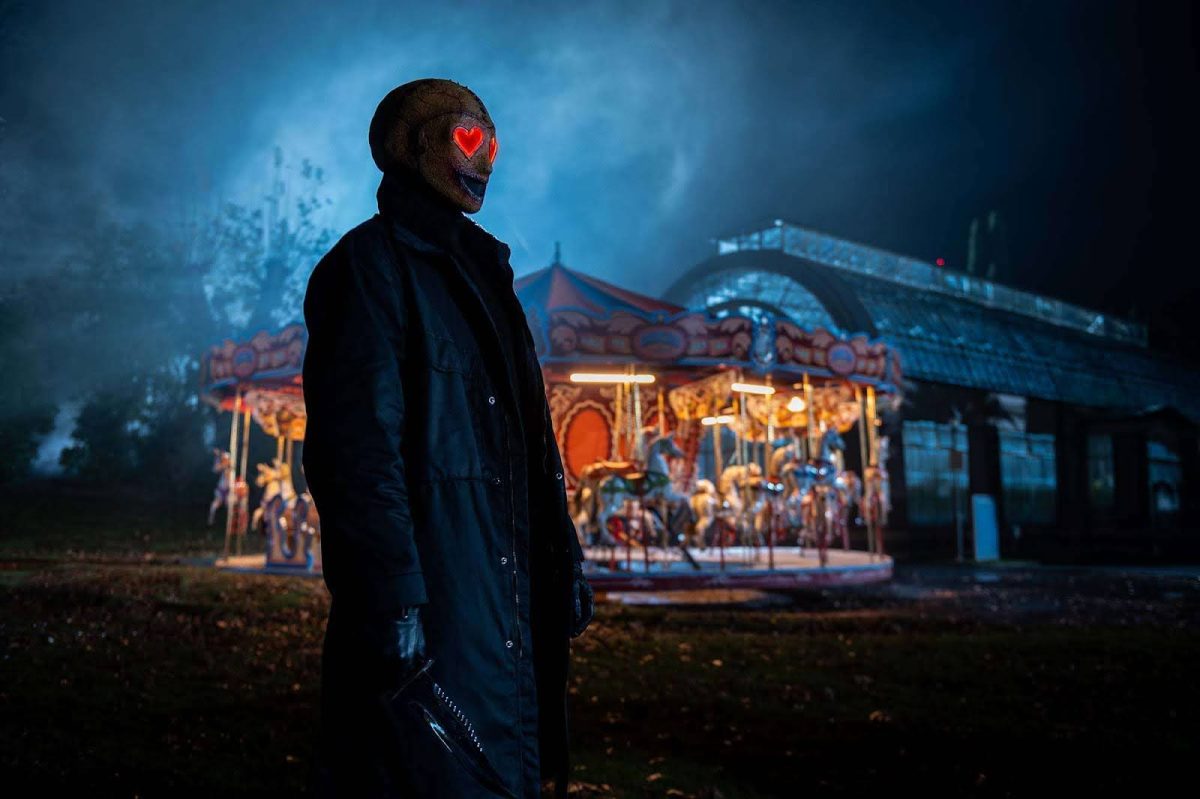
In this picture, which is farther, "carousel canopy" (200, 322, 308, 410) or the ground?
"carousel canopy" (200, 322, 308, 410)

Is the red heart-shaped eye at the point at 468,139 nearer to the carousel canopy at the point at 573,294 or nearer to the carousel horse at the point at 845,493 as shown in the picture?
the carousel canopy at the point at 573,294

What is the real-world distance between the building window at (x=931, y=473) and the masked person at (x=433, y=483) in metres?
24.2

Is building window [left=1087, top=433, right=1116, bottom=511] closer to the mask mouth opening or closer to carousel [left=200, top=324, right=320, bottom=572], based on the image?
carousel [left=200, top=324, right=320, bottom=572]

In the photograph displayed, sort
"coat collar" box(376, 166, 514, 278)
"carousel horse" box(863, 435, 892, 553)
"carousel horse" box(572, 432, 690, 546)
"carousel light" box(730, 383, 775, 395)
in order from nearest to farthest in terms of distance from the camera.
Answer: "coat collar" box(376, 166, 514, 278)
"carousel horse" box(572, 432, 690, 546)
"carousel horse" box(863, 435, 892, 553)
"carousel light" box(730, 383, 775, 395)

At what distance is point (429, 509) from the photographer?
1834mm

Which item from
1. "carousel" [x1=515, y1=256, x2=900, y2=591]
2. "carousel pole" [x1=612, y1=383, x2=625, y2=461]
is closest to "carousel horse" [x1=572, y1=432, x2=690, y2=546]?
"carousel" [x1=515, y1=256, x2=900, y2=591]

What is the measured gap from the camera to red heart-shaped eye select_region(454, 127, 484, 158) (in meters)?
2.13

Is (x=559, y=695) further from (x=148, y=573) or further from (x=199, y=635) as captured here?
(x=148, y=573)

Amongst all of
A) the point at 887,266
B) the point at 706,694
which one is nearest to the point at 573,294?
the point at 706,694

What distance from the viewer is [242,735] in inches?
175

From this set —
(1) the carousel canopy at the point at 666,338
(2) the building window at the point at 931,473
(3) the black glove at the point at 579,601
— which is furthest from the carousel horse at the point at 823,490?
(3) the black glove at the point at 579,601

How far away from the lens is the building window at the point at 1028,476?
1130 inches

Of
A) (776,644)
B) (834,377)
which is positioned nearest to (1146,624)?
(776,644)

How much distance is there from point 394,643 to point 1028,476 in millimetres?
31541
